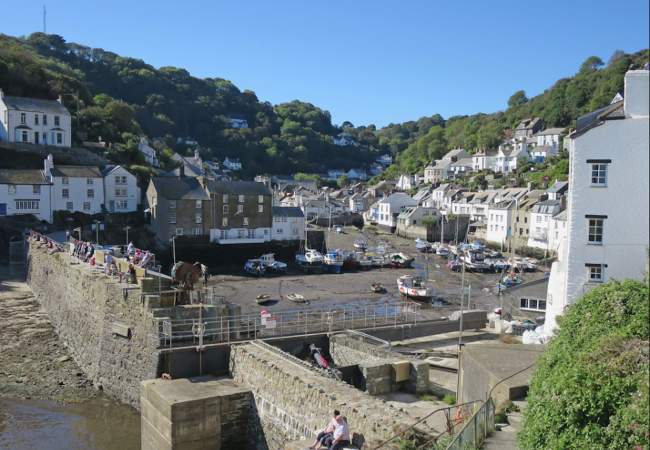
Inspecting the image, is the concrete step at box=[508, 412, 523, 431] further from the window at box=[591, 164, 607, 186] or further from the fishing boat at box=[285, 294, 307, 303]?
the fishing boat at box=[285, 294, 307, 303]

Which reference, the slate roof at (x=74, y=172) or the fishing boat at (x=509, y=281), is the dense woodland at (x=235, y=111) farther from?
the fishing boat at (x=509, y=281)

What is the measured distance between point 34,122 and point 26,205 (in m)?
16.0

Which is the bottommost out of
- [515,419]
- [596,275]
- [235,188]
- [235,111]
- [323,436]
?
[323,436]

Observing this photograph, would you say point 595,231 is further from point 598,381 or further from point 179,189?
point 179,189

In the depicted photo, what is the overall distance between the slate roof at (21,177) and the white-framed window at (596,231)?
50.2 meters

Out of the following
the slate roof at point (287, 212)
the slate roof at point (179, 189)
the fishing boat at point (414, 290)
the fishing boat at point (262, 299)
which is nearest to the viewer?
the fishing boat at point (262, 299)

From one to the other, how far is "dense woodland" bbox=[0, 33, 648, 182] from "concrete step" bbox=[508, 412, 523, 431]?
245ft

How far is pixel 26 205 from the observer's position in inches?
1928

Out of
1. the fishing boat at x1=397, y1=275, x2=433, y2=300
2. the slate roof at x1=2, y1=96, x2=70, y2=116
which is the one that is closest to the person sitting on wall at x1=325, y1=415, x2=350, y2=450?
the fishing boat at x1=397, y1=275, x2=433, y2=300

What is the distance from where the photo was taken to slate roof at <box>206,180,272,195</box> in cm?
5475

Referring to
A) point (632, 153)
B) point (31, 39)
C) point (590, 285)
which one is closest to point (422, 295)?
point (590, 285)

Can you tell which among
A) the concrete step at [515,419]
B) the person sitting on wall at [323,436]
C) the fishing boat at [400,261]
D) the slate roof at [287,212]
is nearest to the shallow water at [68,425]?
the person sitting on wall at [323,436]

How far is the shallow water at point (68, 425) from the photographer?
1499 centimetres

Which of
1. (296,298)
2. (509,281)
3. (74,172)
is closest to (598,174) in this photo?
(296,298)
